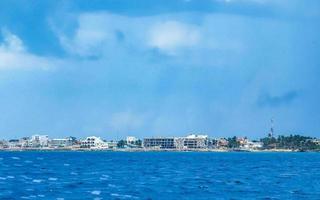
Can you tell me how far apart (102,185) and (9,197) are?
18.4 metres

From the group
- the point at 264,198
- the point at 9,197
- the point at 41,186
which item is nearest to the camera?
the point at 9,197

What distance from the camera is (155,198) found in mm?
63250

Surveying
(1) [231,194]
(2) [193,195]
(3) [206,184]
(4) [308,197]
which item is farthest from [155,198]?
→ (3) [206,184]

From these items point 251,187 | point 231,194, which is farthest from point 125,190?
point 251,187

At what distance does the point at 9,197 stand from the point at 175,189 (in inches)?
774

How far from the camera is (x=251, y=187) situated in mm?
79062

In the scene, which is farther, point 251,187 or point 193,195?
point 251,187

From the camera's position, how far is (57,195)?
64.8 m

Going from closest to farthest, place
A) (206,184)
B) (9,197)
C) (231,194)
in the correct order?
(9,197)
(231,194)
(206,184)

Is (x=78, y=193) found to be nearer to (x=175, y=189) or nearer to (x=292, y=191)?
(x=175, y=189)

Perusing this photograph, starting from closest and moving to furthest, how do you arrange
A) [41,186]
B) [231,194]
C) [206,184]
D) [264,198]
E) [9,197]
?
[9,197] → [264,198] → [231,194] → [41,186] → [206,184]

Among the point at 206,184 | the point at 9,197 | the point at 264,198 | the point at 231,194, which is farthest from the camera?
the point at 206,184

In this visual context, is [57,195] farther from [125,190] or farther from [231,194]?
[231,194]

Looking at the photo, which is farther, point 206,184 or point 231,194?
point 206,184
